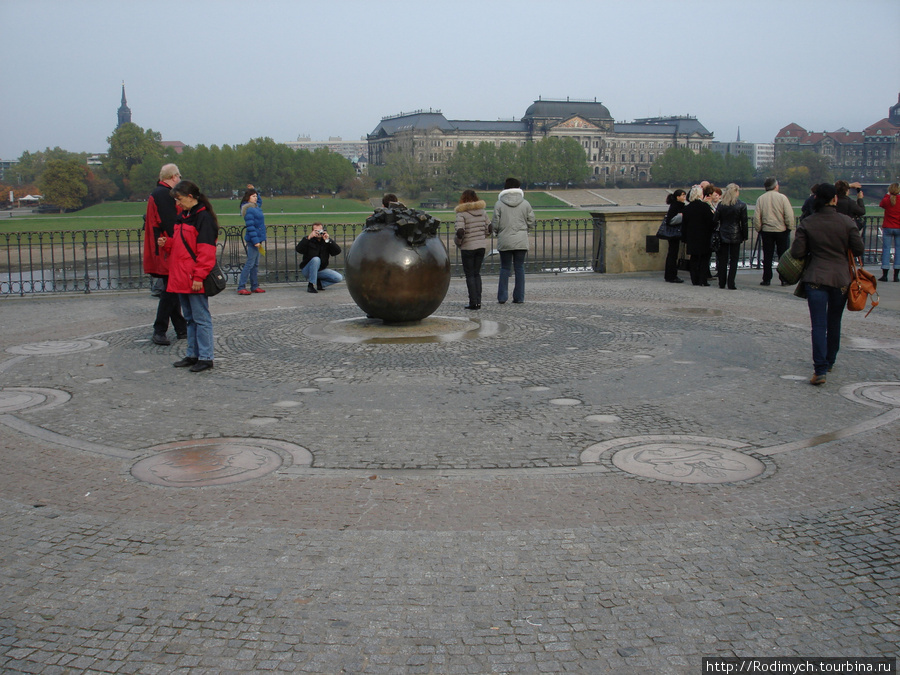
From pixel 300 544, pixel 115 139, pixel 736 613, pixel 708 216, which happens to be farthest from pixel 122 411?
pixel 115 139

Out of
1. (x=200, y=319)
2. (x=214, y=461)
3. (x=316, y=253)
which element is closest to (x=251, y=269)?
(x=316, y=253)

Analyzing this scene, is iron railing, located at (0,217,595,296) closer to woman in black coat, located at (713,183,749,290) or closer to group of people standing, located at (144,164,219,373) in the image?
woman in black coat, located at (713,183,749,290)

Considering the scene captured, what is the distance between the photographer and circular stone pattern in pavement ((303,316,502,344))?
10.8 m

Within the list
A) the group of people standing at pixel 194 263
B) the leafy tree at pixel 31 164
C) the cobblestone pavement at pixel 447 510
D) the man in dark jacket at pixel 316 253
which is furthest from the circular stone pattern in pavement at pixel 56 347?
the leafy tree at pixel 31 164

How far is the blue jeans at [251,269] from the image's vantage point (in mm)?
16328

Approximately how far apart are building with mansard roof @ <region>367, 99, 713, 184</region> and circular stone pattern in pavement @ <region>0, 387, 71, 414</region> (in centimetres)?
15390

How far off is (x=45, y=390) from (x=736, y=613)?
6.92m

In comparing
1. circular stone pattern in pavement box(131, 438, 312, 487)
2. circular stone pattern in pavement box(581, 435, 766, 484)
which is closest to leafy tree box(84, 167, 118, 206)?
circular stone pattern in pavement box(131, 438, 312, 487)

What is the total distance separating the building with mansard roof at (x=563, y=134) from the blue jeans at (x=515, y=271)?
484 ft

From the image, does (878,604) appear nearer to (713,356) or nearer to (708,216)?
(713,356)

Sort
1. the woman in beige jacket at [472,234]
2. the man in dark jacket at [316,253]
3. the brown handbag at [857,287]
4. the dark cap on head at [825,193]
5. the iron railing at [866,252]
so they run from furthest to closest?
the iron railing at [866,252] → the man in dark jacket at [316,253] → the woman in beige jacket at [472,234] → the brown handbag at [857,287] → the dark cap on head at [825,193]

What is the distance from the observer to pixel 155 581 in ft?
13.1

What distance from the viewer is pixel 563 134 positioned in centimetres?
17412

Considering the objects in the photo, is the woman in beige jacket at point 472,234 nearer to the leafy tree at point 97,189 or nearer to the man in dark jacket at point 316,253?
the man in dark jacket at point 316,253
